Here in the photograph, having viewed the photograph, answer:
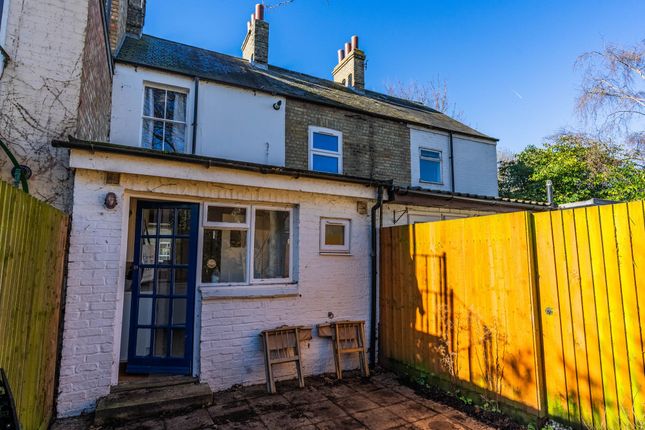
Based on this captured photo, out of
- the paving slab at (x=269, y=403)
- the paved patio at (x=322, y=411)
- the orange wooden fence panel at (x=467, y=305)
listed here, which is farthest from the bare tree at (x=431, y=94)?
the paving slab at (x=269, y=403)

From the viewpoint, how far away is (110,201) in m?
4.20

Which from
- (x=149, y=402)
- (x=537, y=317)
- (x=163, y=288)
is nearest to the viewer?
(x=537, y=317)

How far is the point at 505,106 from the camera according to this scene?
1377 cm

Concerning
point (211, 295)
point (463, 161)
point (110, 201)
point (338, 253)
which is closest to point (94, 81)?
point (110, 201)

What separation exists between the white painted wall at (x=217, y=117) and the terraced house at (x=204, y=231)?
0.03m

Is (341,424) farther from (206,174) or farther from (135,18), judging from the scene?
(135,18)

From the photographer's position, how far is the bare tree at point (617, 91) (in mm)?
13102

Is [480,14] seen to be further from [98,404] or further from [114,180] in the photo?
[98,404]

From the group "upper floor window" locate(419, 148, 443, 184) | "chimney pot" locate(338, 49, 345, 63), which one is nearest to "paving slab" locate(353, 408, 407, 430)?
"upper floor window" locate(419, 148, 443, 184)

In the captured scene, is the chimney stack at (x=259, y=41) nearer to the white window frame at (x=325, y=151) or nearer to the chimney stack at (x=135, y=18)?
the chimney stack at (x=135, y=18)

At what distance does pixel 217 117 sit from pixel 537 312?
769 cm

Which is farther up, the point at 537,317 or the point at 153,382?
the point at 537,317

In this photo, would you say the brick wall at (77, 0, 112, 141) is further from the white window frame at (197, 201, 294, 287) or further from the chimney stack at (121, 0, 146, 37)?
the chimney stack at (121, 0, 146, 37)

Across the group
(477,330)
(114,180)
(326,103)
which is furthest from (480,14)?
(114,180)
